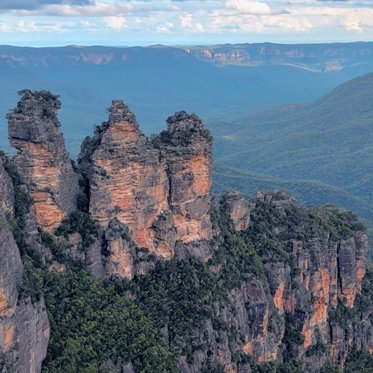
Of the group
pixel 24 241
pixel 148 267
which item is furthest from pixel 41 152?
pixel 148 267

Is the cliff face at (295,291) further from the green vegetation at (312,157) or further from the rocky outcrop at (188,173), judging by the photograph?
the green vegetation at (312,157)

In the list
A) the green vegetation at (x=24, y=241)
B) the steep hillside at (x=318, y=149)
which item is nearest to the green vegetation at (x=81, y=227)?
the green vegetation at (x=24, y=241)

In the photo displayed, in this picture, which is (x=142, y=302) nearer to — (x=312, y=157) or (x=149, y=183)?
(x=149, y=183)

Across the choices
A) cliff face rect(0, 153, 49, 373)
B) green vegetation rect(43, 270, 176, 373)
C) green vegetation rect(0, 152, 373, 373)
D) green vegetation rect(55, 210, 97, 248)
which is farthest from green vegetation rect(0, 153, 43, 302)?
green vegetation rect(55, 210, 97, 248)

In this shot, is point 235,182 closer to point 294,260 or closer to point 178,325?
point 294,260

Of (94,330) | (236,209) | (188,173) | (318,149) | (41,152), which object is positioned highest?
(41,152)

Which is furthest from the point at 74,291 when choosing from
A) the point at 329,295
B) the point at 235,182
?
the point at 235,182

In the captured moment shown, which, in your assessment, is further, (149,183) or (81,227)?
(149,183)
